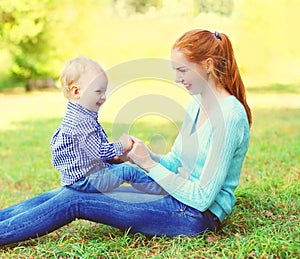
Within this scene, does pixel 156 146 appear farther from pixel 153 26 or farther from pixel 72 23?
pixel 153 26

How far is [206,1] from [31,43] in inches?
152

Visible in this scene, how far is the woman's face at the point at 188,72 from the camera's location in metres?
2.65

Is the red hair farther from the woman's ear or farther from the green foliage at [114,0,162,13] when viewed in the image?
the green foliage at [114,0,162,13]

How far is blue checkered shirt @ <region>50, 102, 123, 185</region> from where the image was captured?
8.69 ft

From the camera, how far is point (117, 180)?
8.91 ft

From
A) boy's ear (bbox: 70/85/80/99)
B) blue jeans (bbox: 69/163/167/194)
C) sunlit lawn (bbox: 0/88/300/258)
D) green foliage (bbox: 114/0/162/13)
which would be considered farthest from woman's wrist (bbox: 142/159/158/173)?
green foliage (bbox: 114/0/162/13)

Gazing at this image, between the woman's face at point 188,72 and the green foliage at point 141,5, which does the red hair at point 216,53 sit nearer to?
the woman's face at point 188,72

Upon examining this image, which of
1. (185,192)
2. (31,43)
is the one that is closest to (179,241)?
(185,192)

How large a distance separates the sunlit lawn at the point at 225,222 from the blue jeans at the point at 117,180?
25cm

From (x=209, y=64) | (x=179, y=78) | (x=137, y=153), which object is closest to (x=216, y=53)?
(x=209, y=64)

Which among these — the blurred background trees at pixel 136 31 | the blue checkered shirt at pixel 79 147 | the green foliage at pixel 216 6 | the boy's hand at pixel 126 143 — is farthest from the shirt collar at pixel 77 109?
the green foliage at pixel 216 6

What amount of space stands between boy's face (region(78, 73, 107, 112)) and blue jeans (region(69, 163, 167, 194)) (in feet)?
1.10

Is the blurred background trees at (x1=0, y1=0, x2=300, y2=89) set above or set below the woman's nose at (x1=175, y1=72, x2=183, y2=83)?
below

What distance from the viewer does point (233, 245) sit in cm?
258
